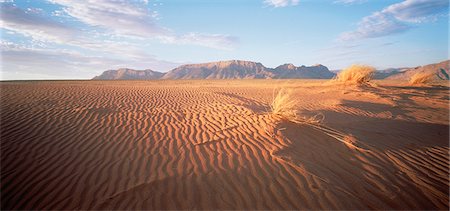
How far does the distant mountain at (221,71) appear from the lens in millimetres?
107175

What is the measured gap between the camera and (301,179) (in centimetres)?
341

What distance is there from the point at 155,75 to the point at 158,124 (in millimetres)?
126167

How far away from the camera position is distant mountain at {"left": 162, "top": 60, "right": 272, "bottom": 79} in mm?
107175

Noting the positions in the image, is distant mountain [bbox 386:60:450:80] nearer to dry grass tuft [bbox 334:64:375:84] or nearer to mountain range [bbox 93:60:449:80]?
dry grass tuft [bbox 334:64:375:84]

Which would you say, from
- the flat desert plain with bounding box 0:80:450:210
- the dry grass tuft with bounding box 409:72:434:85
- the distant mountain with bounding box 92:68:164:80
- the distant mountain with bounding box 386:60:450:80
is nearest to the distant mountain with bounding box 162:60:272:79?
the distant mountain with bounding box 92:68:164:80

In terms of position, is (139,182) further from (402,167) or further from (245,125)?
(402,167)

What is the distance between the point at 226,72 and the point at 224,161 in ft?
363

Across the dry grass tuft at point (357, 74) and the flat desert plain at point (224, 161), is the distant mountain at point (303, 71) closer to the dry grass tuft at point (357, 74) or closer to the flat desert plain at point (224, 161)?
the dry grass tuft at point (357, 74)

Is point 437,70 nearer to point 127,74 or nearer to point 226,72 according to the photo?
point 226,72

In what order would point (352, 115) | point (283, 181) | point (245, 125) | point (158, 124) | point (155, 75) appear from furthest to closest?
1. point (155, 75)
2. point (352, 115)
3. point (158, 124)
4. point (245, 125)
5. point (283, 181)

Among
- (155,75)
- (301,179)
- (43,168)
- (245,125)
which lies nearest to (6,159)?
(43,168)

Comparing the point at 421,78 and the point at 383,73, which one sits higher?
the point at 383,73

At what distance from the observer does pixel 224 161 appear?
4.02 meters

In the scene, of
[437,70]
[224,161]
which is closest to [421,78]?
[224,161]
